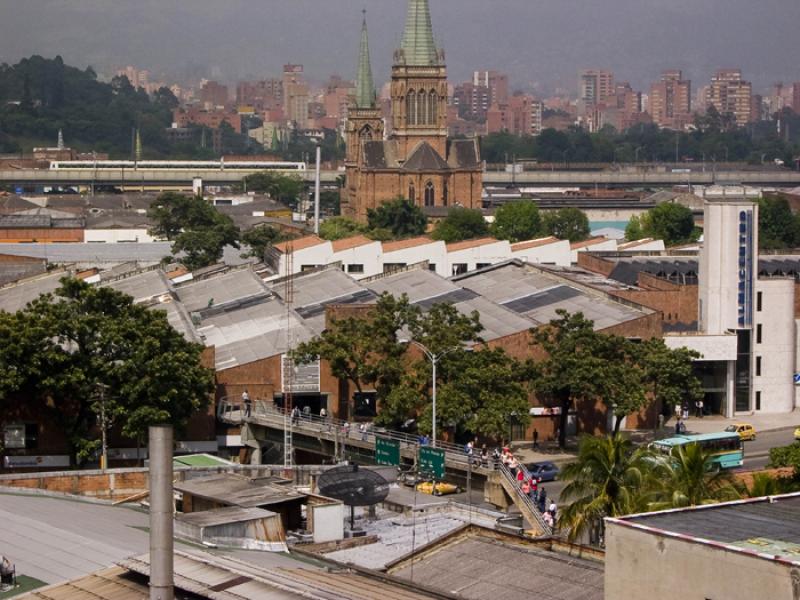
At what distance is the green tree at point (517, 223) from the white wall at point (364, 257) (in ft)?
108

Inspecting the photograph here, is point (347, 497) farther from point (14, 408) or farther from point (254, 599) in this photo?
point (14, 408)

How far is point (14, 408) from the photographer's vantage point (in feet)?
154

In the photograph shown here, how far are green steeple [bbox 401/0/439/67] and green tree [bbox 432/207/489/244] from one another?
2028 cm

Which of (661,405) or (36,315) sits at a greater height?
(36,315)

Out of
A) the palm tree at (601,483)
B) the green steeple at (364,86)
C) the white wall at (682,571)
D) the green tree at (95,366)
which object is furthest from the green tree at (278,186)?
the white wall at (682,571)

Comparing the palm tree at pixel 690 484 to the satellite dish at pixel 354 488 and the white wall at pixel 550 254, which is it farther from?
the white wall at pixel 550 254

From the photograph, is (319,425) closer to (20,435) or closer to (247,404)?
(247,404)

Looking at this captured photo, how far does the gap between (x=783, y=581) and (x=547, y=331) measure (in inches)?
1381

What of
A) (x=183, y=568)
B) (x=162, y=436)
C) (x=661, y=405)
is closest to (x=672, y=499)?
(x=183, y=568)

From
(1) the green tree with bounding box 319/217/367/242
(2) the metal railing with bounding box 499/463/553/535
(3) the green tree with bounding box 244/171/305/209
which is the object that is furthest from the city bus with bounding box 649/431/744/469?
(3) the green tree with bounding box 244/171/305/209

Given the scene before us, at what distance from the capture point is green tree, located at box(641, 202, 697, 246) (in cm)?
11875

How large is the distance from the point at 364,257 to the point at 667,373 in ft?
109

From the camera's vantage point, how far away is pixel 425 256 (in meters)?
89.7

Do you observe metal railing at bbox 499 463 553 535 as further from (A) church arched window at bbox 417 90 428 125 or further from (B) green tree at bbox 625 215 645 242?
(A) church arched window at bbox 417 90 428 125
